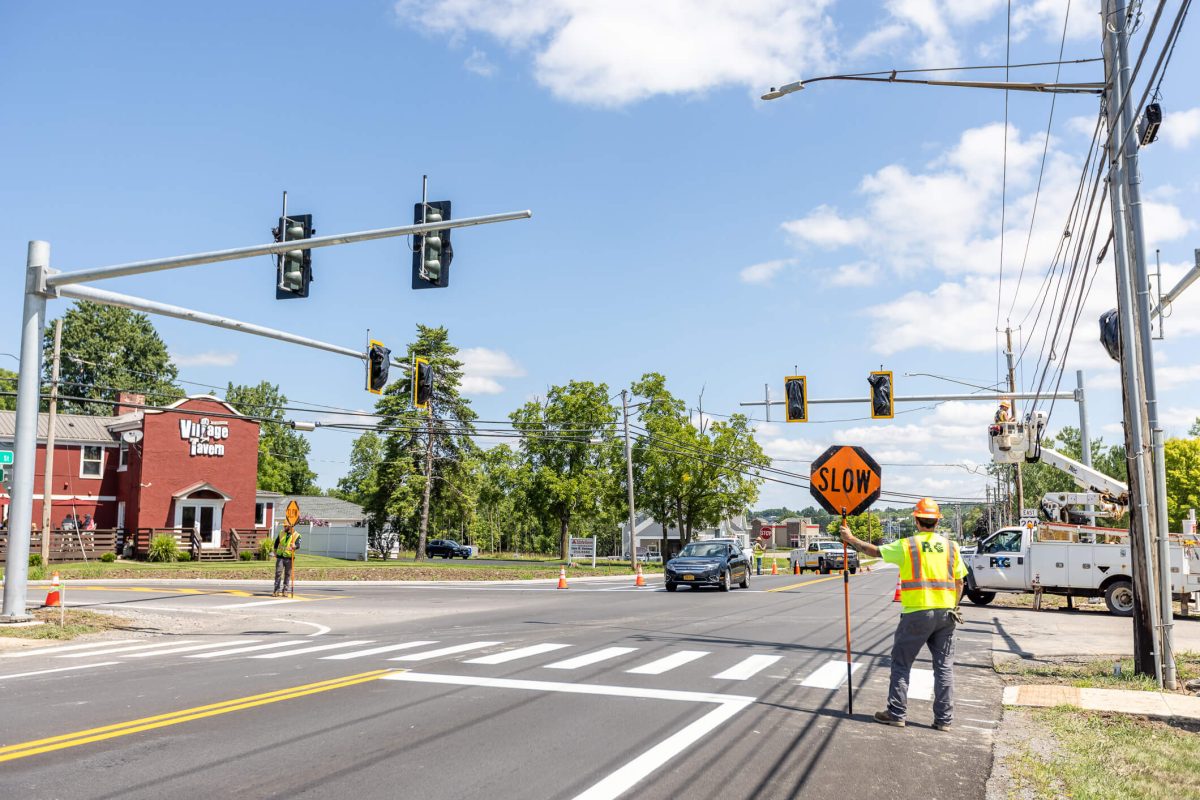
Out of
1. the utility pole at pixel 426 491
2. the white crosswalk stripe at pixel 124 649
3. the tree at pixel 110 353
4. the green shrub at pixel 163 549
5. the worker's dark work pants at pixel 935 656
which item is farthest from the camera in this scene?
the tree at pixel 110 353

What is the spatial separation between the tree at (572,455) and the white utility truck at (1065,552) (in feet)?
124

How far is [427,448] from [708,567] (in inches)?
1267

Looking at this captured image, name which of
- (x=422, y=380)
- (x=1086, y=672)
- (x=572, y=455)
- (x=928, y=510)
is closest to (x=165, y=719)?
(x=928, y=510)

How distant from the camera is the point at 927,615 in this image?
7957mm

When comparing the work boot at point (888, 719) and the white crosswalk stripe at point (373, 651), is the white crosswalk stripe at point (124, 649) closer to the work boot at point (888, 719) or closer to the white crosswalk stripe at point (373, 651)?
the white crosswalk stripe at point (373, 651)

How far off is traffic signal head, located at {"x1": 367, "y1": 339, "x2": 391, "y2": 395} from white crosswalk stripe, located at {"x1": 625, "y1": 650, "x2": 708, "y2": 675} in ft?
32.7

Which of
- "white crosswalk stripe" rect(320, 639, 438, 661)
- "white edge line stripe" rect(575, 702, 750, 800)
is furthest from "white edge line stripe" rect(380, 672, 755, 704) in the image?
"white crosswalk stripe" rect(320, 639, 438, 661)

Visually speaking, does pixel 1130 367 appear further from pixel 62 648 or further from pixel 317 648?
pixel 62 648

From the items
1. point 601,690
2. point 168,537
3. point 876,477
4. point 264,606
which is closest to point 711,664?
point 601,690

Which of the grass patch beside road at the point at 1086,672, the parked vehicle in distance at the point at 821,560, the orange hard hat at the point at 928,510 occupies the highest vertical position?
the orange hard hat at the point at 928,510

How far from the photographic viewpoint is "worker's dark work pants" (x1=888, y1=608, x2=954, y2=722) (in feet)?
25.9

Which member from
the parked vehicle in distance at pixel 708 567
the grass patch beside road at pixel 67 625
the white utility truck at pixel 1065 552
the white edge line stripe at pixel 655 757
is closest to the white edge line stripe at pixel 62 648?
the grass patch beside road at pixel 67 625

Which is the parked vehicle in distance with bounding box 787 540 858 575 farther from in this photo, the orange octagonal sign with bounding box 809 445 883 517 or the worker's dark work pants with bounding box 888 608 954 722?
the worker's dark work pants with bounding box 888 608 954 722

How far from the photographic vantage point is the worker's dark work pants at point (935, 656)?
7.91m
